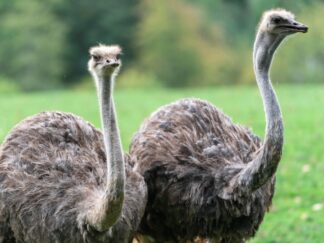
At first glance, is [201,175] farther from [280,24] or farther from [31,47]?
[31,47]

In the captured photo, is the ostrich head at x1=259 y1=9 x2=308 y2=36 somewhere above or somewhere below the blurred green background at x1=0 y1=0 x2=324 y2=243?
below

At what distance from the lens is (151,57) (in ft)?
127

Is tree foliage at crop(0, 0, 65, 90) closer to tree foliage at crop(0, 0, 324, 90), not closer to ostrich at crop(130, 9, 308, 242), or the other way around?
tree foliage at crop(0, 0, 324, 90)

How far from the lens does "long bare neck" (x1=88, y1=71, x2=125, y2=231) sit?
16.0 ft

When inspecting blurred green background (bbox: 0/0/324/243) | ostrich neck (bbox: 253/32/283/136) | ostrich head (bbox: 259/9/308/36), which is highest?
blurred green background (bbox: 0/0/324/243)

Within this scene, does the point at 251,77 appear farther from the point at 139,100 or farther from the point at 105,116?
the point at 105,116

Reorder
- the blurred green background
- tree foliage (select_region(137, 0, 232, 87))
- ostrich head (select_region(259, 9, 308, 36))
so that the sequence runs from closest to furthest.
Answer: ostrich head (select_region(259, 9, 308, 36)) < the blurred green background < tree foliage (select_region(137, 0, 232, 87))

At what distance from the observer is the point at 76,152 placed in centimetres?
577

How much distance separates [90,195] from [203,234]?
0.98 meters

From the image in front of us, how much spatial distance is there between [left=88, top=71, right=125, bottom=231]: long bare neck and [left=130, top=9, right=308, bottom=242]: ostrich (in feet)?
3.07

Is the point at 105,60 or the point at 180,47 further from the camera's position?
the point at 180,47

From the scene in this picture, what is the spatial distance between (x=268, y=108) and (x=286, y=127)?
312 inches

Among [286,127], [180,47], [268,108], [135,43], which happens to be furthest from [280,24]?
[135,43]

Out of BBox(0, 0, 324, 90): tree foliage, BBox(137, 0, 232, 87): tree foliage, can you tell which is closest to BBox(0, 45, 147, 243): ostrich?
BBox(0, 0, 324, 90): tree foliage
